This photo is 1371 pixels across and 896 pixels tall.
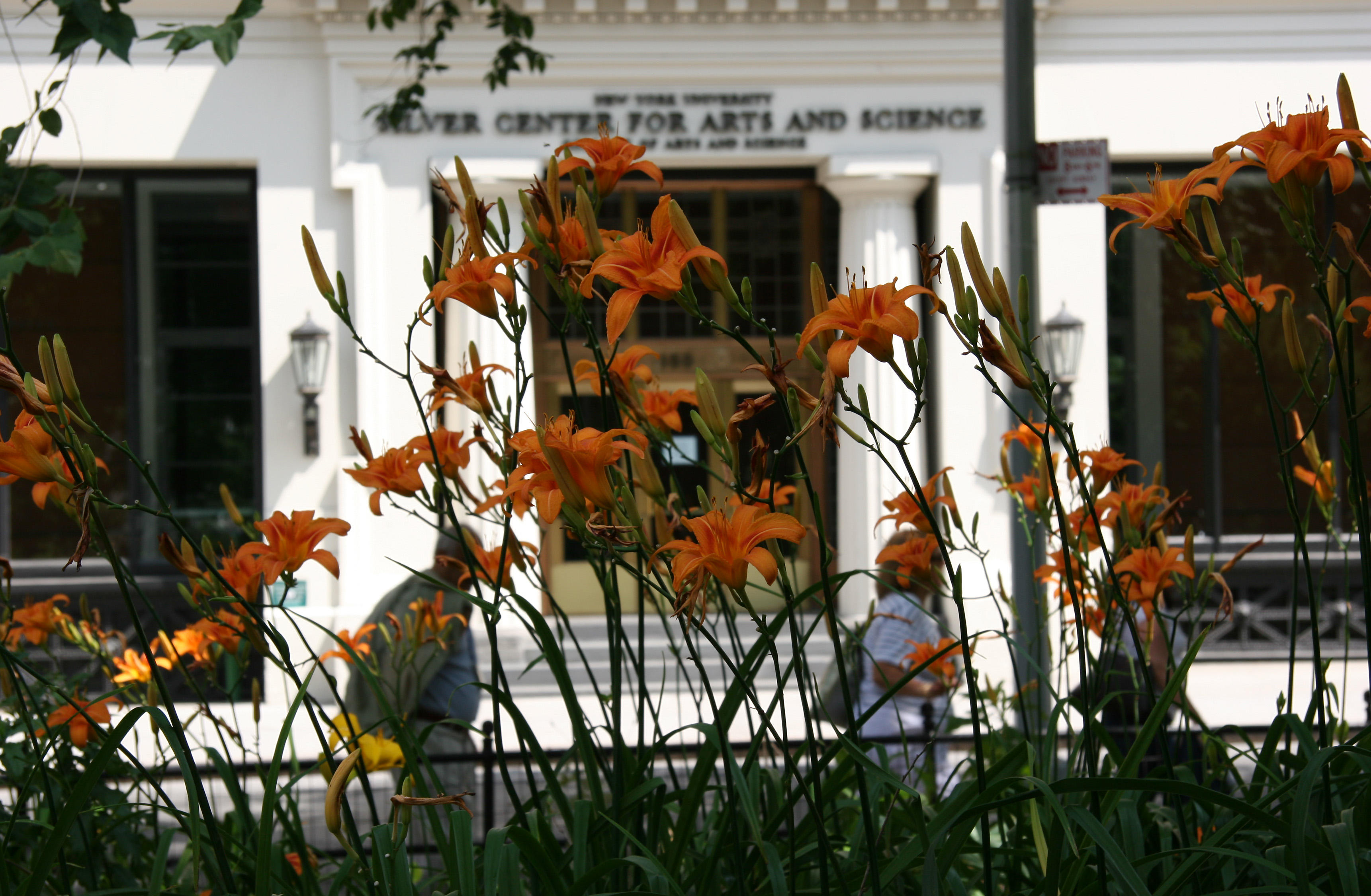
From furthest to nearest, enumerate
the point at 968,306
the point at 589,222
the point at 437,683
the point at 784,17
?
1. the point at 784,17
2. the point at 437,683
3. the point at 589,222
4. the point at 968,306

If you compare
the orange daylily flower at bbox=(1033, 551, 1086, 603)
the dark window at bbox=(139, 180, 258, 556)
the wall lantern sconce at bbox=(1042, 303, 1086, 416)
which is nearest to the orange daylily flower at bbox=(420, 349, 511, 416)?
the orange daylily flower at bbox=(1033, 551, 1086, 603)

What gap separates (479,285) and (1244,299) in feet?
2.98

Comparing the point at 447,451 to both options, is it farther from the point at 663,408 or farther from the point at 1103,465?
the point at 1103,465

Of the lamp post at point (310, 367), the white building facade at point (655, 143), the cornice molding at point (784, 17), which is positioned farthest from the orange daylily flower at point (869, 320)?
the cornice molding at point (784, 17)

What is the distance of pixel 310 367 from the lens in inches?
337

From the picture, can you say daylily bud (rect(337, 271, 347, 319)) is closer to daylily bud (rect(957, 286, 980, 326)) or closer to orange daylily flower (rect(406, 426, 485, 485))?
orange daylily flower (rect(406, 426, 485, 485))

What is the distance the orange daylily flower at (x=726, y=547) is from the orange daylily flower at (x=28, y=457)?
2.23 ft

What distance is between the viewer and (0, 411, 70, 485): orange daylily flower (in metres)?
1.26

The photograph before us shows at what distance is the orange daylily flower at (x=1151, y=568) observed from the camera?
1.66 metres

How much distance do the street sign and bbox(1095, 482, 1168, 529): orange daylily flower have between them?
191cm

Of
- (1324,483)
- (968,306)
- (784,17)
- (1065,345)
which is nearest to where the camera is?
(968,306)

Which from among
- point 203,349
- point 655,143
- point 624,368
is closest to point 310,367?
point 203,349

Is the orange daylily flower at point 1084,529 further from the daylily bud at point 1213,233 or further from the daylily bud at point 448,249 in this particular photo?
the daylily bud at point 448,249

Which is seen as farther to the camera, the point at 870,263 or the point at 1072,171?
the point at 870,263
